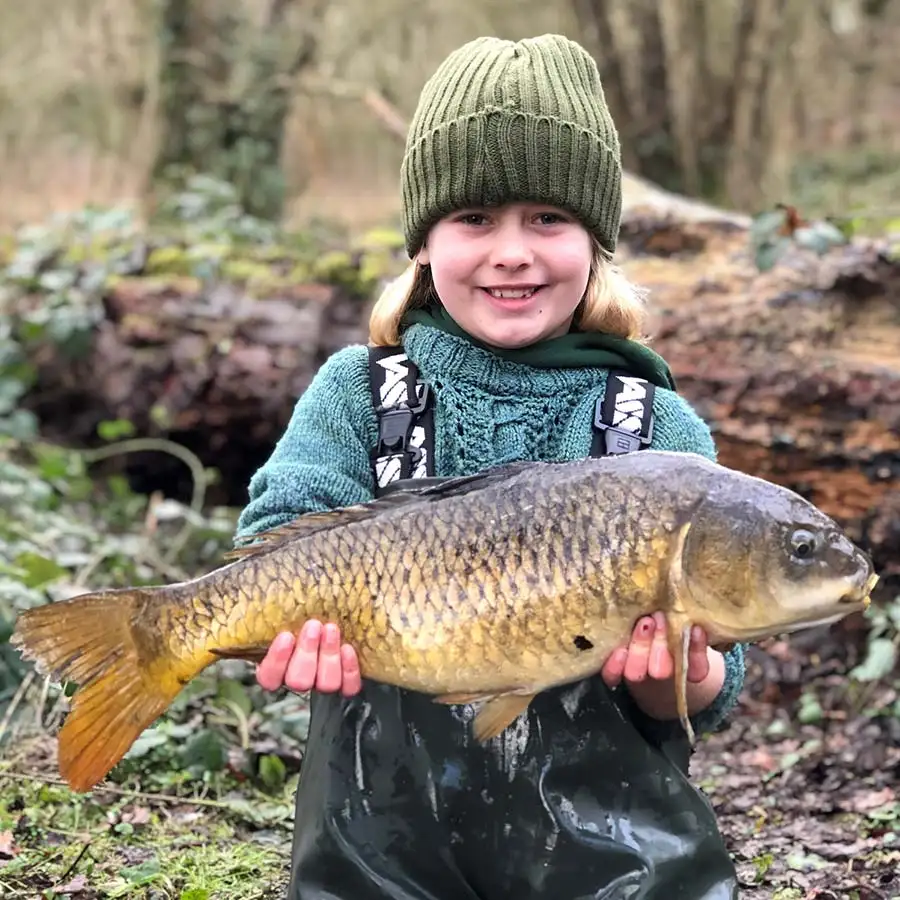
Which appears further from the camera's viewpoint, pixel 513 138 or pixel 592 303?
pixel 592 303

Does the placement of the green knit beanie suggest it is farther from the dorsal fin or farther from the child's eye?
the dorsal fin

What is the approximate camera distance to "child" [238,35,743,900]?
204 centimetres

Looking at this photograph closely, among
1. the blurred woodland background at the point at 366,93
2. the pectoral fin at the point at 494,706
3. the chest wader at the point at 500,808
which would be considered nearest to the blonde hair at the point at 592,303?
the chest wader at the point at 500,808

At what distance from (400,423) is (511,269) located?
0.34 meters

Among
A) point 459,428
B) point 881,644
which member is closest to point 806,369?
point 881,644

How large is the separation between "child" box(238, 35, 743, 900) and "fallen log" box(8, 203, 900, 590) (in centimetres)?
166

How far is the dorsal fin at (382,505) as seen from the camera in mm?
1917

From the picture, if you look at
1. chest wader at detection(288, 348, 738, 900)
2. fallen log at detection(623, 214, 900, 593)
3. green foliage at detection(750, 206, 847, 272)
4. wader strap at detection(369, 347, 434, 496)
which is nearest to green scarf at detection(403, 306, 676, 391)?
wader strap at detection(369, 347, 434, 496)

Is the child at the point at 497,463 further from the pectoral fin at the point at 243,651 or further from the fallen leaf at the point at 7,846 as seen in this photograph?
the fallen leaf at the point at 7,846

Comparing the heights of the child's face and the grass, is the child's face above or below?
above

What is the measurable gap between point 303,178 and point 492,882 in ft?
28.8

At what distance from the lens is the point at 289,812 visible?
3.04 metres

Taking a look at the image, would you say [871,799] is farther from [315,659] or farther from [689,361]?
[315,659]

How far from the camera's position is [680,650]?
177 centimetres
